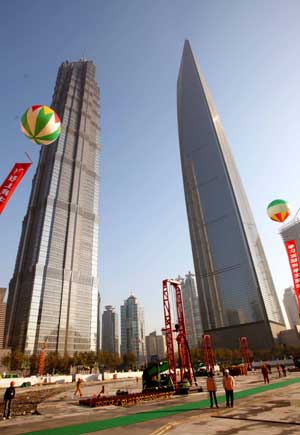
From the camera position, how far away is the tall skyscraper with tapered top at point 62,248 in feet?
400

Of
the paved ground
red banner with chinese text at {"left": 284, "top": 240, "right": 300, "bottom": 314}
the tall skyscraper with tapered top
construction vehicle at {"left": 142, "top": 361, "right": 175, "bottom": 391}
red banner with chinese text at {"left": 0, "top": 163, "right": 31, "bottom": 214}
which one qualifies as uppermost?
the tall skyscraper with tapered top

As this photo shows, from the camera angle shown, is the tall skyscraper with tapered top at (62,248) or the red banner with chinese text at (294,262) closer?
the red banner with chinese text at (294,262)

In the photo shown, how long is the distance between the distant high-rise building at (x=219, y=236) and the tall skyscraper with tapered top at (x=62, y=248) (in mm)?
58632

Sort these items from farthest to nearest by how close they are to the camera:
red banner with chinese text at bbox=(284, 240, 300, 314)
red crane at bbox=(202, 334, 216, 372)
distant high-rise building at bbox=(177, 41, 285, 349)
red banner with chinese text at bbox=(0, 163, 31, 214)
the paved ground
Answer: distant high-rise building at bbox=(177, 41, 285, 349)
red crane at bbox=(202, 334, 216, 372)
red banner with chinese text at bbox=(284, 240, 300, 314)
red banner with chinese text at bbox=(0, 163, 31, 214)
the paved ground

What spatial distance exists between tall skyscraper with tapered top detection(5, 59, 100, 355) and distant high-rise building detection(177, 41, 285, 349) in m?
58.6

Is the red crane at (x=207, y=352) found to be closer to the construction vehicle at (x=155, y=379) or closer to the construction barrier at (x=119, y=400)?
the construction vehicle at (x=155, y=379)

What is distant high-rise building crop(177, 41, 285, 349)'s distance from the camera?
124 metres

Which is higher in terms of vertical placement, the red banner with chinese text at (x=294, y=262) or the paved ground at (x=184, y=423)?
the red banner with chinese text at (x=294, y=262)

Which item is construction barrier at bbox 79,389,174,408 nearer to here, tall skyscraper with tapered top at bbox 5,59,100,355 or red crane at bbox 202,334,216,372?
red crane at bbox 202,334,216,372

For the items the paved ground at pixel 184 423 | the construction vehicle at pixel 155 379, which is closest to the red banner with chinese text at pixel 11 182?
the paved ground at pixel 184 423

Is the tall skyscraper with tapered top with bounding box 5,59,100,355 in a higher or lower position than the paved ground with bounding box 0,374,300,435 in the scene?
higher

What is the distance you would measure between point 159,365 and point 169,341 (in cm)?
403

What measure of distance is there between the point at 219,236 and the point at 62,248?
8064cm

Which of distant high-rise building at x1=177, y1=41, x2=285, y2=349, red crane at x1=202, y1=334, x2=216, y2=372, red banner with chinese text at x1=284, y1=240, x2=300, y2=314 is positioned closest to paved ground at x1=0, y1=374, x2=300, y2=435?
red banner with chinese text at x1=284, y1=240, x2=300, y2=314
